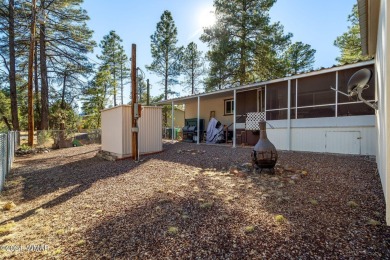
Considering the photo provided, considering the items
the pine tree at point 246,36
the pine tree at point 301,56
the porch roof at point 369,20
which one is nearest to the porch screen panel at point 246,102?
the pine tree at point 246,36

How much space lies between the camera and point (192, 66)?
90.6ft

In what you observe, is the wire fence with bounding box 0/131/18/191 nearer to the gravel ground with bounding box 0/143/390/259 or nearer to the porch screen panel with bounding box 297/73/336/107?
the gravel ground with bounding box 0/143/390/259

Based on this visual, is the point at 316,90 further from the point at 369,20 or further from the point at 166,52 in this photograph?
the point at 166,52

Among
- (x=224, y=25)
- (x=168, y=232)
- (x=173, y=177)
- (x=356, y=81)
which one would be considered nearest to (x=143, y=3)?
(x=224, y=25)

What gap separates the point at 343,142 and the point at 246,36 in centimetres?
1278

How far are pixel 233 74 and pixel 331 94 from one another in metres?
10.6

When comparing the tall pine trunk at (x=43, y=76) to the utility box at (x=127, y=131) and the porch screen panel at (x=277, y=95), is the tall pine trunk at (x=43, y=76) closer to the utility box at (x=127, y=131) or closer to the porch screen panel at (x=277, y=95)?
the utility box at (x=127, y=131)

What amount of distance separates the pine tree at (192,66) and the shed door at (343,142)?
21312 millimetres

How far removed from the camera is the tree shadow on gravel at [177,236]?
2.23 meters

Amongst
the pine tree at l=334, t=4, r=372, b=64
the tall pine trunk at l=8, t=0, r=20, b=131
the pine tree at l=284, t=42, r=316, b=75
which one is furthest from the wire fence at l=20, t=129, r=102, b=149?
the pine tree at l=284, t=42, r=316, b=75

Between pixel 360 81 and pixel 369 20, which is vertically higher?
pixel 369 20

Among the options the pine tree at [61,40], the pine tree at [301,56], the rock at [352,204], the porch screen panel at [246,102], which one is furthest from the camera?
the pine tree at [301,56]

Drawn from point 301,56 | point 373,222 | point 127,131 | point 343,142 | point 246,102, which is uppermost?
point 301,56

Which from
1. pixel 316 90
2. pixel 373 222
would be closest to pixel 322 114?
pixel 316 90
